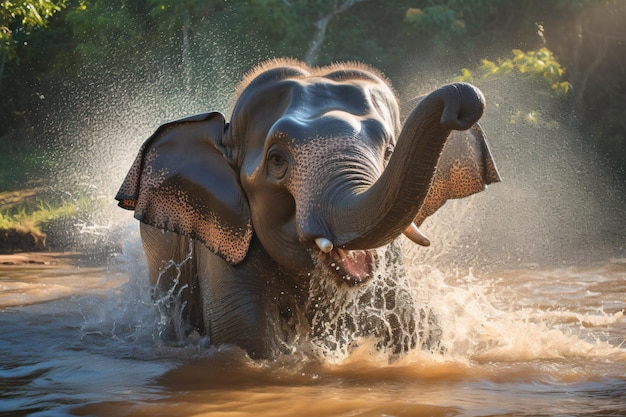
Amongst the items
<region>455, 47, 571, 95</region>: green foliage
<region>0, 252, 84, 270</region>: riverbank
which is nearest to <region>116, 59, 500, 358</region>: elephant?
<region>0, 252, 84, 270</region>: riverbank

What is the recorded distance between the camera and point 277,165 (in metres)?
4.88

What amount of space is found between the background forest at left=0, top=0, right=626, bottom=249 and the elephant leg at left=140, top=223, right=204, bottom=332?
8.15 metres

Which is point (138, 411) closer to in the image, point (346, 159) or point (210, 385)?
point (210, 385)

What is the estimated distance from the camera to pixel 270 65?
18.3 ft

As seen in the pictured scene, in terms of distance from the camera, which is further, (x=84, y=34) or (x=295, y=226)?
(x=84, y=34)

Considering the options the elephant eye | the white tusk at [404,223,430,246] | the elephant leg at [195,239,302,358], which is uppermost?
the elephant eye

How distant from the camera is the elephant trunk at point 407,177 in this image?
11.4 ft

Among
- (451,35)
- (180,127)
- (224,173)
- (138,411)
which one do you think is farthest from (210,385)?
(451,35)

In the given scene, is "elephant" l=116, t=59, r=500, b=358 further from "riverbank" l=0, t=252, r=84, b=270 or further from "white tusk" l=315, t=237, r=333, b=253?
"riverbank" l=0, t=252, r=84, b=270

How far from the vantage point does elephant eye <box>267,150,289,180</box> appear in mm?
4824

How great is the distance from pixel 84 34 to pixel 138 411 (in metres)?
20.9

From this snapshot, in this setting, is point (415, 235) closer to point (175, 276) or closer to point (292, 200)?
point (292, 200)

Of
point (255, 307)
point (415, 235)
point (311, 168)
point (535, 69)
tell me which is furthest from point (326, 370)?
point (535, 69)

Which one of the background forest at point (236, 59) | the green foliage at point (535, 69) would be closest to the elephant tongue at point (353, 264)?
the background forest at point (236, 59)
